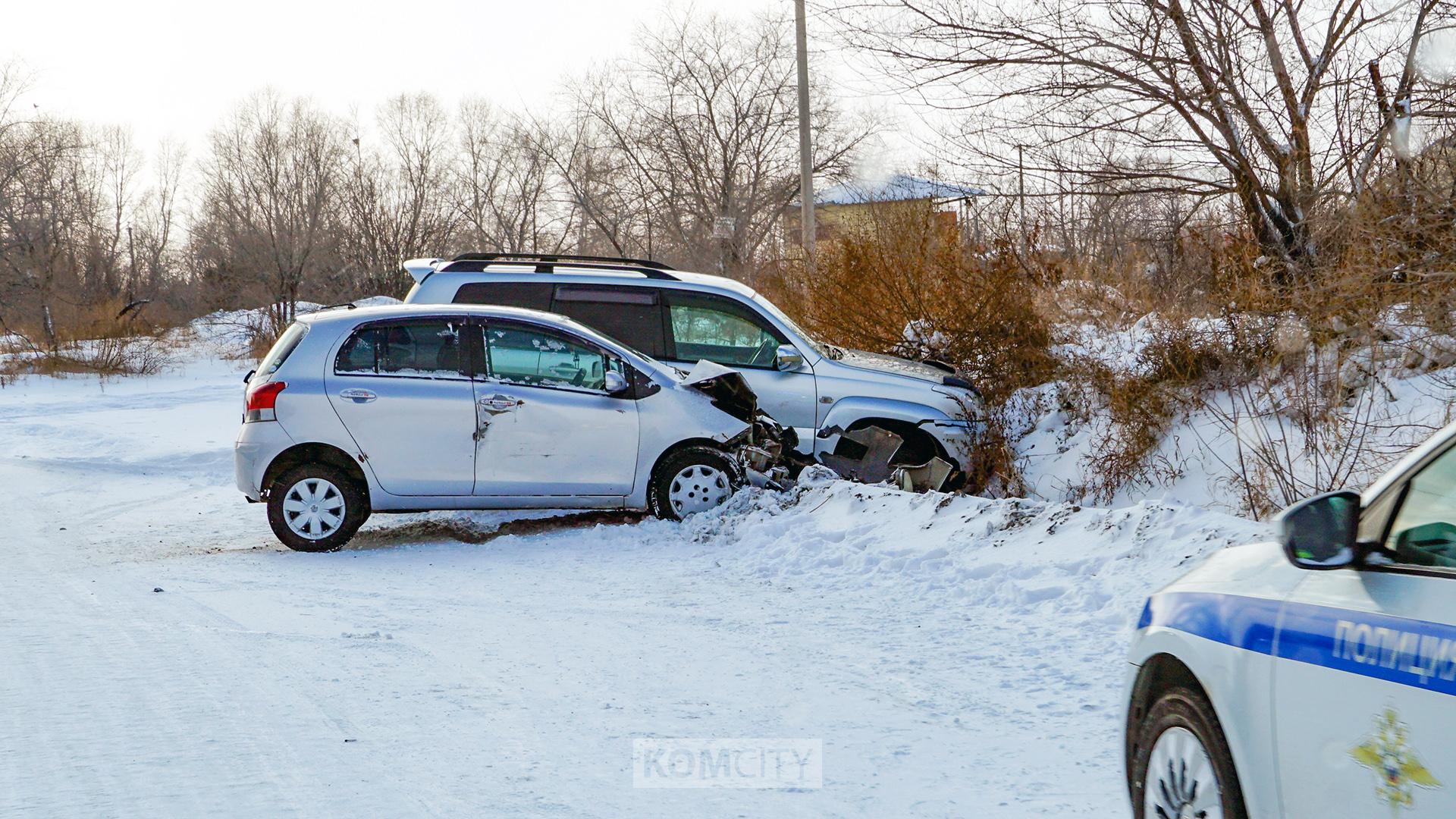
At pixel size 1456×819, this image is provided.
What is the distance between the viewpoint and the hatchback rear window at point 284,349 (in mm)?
9203

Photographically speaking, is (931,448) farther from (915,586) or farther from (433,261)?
(433,261)

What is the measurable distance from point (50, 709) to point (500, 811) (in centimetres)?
230

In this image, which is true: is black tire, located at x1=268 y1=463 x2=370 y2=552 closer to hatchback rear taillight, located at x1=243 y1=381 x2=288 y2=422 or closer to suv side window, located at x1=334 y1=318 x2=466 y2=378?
hatchback rear taillight, located at x1=243 y1=381 x2=288 y2=422

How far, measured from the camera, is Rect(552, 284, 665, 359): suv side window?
36.5ft

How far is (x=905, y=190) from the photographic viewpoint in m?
14.9

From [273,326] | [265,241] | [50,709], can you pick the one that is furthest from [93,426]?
[265,241]

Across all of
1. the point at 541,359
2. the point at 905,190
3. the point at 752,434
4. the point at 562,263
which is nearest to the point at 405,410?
the point at 541,359

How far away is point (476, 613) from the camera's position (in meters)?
7.03

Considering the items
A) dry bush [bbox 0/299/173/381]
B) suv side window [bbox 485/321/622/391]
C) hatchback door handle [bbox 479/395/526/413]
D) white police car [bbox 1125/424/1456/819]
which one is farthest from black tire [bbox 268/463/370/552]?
dry bush [bbox 0/299/173/381]

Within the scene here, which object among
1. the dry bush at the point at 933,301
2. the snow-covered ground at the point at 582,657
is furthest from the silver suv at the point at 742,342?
the dry bush at the point at 933,301

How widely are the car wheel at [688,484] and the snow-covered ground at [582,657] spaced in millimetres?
185

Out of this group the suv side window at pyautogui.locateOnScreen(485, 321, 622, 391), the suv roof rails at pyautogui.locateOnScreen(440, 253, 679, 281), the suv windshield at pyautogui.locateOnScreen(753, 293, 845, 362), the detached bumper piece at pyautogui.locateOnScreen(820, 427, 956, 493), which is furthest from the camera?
the suv roof rails at pyautogui.locateOnScreen(440, 253, 679, 281)

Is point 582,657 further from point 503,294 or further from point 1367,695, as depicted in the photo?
point 503,294

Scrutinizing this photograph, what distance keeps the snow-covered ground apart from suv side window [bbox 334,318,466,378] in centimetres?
138
